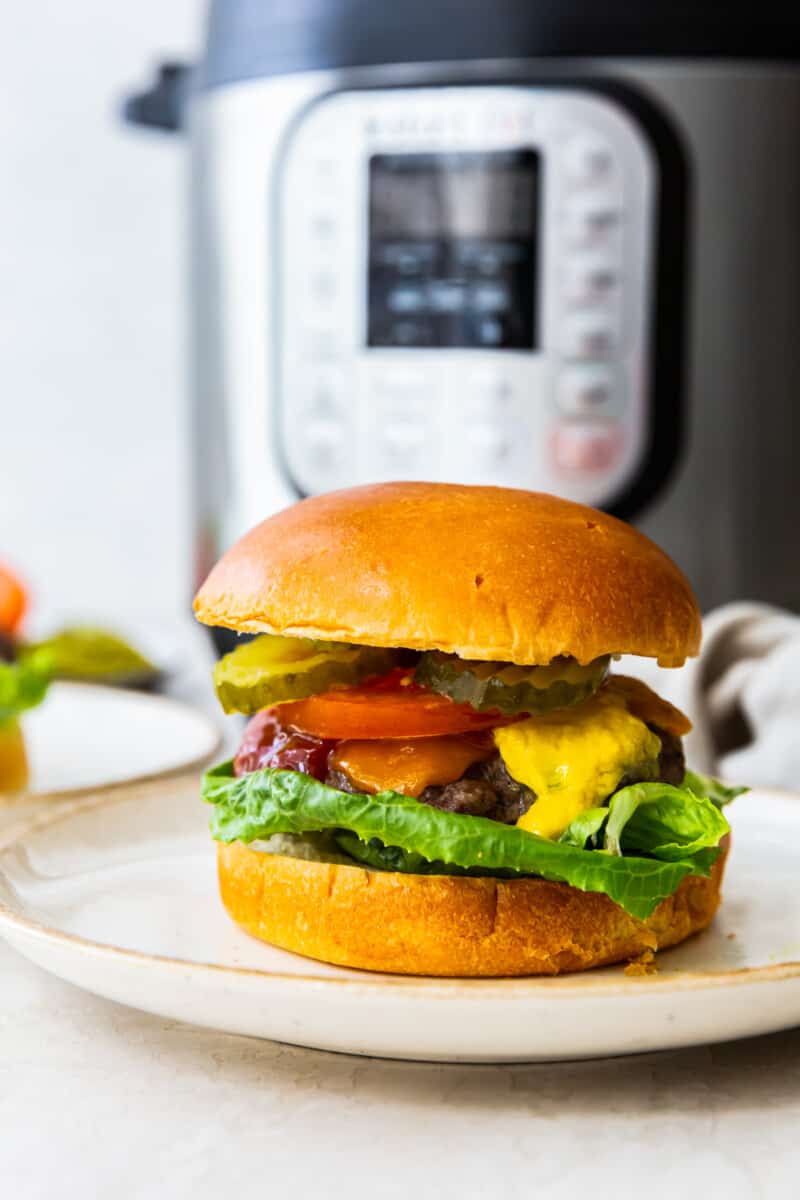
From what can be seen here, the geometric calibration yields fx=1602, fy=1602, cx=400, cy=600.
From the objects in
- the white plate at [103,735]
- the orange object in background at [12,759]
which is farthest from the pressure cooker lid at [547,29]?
the orange object in background at [12,759]

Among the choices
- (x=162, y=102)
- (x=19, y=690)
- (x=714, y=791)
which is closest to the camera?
(x=714, y=791)

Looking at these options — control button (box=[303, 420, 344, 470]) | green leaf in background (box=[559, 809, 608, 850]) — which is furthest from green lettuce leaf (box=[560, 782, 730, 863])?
control button (box=[303, 420, 344, 470])

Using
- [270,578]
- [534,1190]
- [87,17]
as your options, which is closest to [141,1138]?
[534,1190]

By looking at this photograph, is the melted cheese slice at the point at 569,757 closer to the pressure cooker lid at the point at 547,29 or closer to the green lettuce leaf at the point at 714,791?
the green lettuce leaf at the point at 714,791

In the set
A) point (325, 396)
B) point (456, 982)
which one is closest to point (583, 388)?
point (325, 396)

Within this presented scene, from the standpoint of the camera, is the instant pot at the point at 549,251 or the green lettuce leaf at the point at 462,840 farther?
the instant pot at the point at 549,251

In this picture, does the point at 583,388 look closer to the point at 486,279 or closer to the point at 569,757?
the point at 486,279
